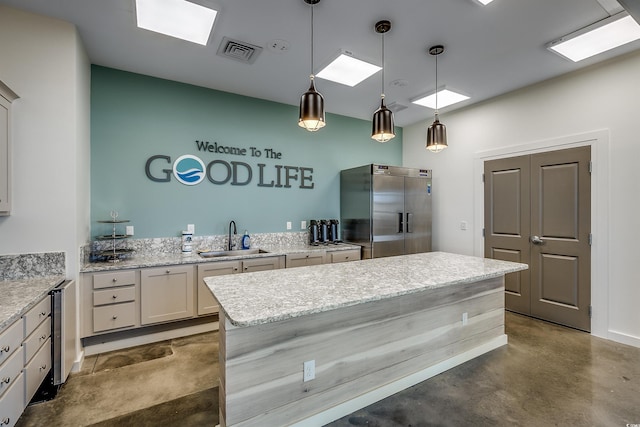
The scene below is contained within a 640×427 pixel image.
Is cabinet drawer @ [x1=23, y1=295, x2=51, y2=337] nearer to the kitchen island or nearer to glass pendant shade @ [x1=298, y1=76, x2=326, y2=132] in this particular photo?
the kitchen island

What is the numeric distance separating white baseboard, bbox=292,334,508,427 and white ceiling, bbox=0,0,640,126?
260cm

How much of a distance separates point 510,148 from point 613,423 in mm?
3034

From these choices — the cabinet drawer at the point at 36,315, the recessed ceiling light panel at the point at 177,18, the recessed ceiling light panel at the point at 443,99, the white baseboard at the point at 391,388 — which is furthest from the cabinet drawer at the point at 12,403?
the recessed ceiling light panel at the point at 443,99

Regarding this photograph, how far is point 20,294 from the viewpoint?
6.33 feet

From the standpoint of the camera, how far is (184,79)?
3549mm

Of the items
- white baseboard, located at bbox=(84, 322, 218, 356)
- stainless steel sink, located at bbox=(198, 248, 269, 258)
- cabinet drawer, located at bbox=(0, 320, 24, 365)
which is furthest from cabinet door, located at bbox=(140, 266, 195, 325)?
cabinet drawer, located at bbox=(0, 320, 24, 365)

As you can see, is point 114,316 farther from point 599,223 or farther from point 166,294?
point 599,223

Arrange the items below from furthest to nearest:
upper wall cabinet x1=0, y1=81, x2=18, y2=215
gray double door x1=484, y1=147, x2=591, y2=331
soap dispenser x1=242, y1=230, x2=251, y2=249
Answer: soap dispenser x1=242, y1=230, x2=251, y2=249
gray double door x1=484, y1=147, x2=591, y2=331
upper wall cabinet x1=0, y1=81, x2=18, y2=215

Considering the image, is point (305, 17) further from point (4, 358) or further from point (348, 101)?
point (4, 358)

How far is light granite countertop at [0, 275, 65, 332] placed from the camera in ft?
5.25

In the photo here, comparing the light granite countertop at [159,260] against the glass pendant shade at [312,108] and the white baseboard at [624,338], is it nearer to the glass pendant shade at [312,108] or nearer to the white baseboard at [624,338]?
the glass pendant shade at [312,108]

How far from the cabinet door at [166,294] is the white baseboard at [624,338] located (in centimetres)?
431

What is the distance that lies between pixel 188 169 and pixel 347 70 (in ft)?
7.13

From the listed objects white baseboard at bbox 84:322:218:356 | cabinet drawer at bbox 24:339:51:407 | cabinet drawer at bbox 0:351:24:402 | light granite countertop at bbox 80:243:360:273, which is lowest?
white baseboard at bbox 84:322:218:356
